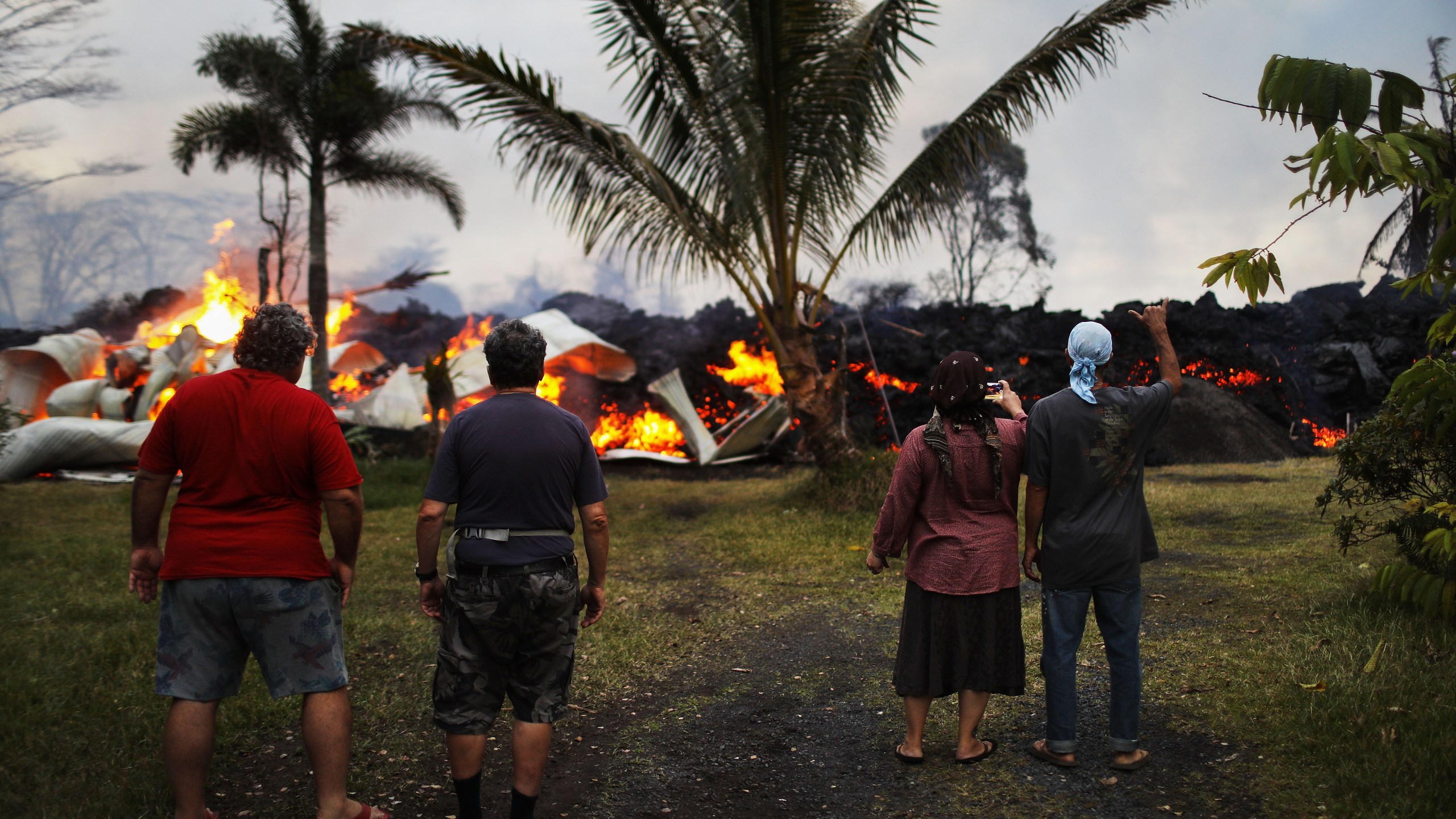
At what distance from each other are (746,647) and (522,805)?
2548mm

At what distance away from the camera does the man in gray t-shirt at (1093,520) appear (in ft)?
10.7

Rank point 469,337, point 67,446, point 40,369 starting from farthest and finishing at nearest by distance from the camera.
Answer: point 469,337 < point 40,369 < point 67,446

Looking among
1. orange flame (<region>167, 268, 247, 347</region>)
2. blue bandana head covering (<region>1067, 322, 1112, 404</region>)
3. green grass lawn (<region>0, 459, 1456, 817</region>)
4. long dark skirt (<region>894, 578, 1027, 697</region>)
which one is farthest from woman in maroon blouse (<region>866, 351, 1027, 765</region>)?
orange flame (<region>167, 268, 247, 347</region>)

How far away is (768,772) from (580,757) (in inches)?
31.6

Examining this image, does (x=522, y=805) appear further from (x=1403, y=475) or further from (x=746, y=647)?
(x=1403, y=475)

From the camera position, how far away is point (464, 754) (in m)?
2.82

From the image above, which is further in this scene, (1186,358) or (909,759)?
(1186,358)

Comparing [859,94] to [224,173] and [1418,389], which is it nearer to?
[1418,389]

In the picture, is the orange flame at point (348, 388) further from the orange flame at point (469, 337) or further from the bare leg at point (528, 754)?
the bare leg at point (528, 754)

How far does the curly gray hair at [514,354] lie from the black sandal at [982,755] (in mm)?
2146

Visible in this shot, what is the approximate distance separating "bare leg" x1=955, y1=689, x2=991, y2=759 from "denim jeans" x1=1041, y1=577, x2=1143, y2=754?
248mm

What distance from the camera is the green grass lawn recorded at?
3254mm

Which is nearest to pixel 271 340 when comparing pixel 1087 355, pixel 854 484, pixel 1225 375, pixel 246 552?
pixel 246 552

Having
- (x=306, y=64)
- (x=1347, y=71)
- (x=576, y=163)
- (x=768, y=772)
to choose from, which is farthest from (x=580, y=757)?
(x=306, y=64)
